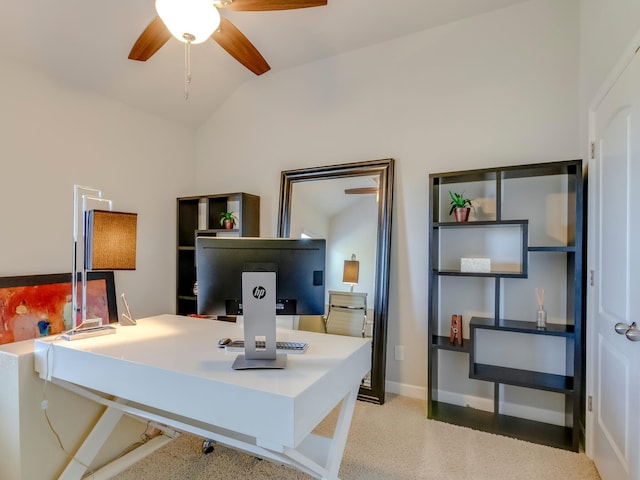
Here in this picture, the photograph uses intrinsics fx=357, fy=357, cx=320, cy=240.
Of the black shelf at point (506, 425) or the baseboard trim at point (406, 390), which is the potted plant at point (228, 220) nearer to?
the baseboard trim at point (406, 390)

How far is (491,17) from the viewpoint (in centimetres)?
265

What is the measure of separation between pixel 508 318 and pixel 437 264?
620 millimetres

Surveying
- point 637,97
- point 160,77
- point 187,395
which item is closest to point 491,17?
point 637,97

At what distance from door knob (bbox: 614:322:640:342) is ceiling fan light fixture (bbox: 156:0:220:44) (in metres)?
2.31

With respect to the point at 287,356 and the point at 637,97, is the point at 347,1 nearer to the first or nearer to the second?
the point at 637,97

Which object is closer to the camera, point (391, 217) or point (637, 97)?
point (637, 97)

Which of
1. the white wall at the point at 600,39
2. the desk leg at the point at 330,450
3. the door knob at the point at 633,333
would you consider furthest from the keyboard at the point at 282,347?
the white wall at the point at 600,39

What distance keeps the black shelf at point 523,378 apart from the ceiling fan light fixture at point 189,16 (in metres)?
2.58

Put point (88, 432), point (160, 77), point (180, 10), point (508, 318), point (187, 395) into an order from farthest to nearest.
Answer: point (160, 77) < point (508, 318) < point (88, 432) < point (180, 10) < point (187, 395)

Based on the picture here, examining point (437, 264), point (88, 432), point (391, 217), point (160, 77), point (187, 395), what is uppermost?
point (160, 77)

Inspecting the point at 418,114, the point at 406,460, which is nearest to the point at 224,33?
the point at 418,114

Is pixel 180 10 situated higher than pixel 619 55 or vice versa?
pixel 180 10

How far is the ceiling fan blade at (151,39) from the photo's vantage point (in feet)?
6.67

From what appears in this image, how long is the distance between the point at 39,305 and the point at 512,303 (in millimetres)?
3503
